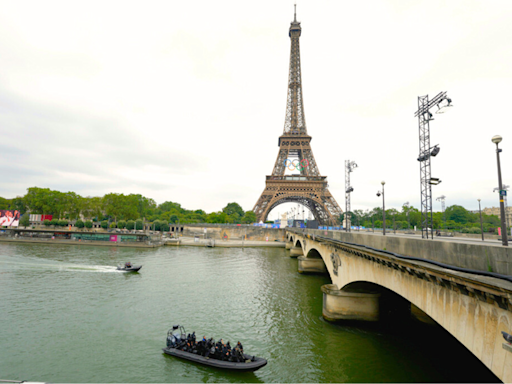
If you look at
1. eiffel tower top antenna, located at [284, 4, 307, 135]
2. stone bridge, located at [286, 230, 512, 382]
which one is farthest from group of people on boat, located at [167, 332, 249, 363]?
eiffel tower top antenna, located at [284, 4, 307, 135]

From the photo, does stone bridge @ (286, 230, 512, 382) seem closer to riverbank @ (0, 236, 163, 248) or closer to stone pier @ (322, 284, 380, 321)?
stone pier @ (322, 284, 380, 321)

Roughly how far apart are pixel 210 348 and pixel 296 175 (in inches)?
3070

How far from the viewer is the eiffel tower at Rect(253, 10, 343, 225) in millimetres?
84125

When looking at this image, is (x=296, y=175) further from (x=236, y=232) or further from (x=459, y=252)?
(x=459, y=252)

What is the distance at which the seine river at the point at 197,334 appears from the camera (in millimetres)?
13578

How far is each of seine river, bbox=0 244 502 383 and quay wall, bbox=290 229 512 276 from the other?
645 centimetres

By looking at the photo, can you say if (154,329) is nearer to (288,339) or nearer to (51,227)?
(288,339)

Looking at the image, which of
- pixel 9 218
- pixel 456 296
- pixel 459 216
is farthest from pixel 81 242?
pixel 459 216

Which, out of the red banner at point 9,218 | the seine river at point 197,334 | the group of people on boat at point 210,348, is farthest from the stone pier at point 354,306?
the red banner at point 9,218

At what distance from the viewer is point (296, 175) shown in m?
89.9

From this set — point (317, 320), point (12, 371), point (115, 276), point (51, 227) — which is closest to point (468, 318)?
point (317, 320)

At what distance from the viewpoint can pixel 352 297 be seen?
19641mm

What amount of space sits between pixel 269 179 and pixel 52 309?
68.2 m

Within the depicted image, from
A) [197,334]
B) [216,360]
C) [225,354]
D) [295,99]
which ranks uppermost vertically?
[295,99]
